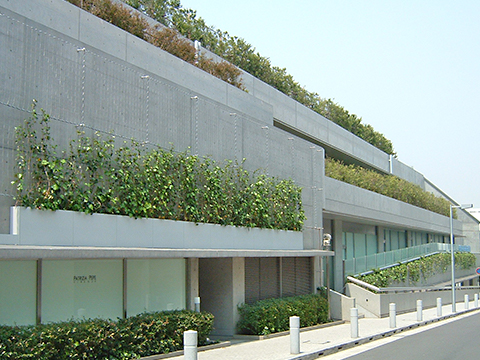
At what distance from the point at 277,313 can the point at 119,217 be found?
846cm

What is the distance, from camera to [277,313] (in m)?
20.3

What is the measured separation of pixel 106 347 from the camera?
12922 mm

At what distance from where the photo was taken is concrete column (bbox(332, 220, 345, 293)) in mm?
32562

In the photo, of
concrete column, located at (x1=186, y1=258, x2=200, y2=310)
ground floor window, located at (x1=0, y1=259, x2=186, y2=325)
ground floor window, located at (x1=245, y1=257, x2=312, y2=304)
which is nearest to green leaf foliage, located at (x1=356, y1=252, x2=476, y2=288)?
ground floor window, located at (x1=245, y1=257, x2=312, y2=304)

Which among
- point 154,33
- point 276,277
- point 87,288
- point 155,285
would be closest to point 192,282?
point 155,285

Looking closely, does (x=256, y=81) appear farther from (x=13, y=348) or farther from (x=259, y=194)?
(x=13, y=348)

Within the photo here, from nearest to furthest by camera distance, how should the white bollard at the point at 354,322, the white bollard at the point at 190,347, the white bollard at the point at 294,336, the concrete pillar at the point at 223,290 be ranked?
the white bollard at the point at 190,347
the white bollard at the point at 294,336
the white bollard at the point at 354,322
the concrete pillar at the point at 223,290

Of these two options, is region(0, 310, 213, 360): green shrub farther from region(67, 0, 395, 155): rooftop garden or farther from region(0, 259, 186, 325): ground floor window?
region(67, 0, 395, 155): rooftop garden

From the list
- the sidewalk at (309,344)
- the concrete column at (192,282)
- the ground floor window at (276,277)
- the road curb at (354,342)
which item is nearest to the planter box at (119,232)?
the concrete column at (192,282)

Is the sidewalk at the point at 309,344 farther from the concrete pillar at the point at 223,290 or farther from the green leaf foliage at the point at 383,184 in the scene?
the green leaf foliage at the point at 383,184

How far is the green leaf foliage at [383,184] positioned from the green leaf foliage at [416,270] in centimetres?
458

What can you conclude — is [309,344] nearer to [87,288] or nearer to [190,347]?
[87,288]

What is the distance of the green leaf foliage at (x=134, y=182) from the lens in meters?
12.0

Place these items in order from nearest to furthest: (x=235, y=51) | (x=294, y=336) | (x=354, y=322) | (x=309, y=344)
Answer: (x=294, y=336), (x=309, y=344), (x=354, y=322), (x=235, y=51)
